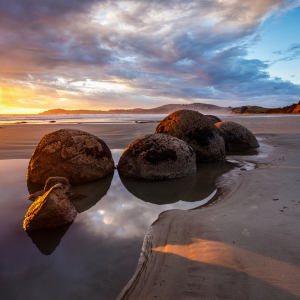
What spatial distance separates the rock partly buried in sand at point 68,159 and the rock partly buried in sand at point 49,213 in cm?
142

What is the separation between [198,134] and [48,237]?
415cm

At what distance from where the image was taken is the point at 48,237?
2.11 m

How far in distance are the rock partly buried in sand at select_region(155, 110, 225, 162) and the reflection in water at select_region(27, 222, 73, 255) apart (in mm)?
3705

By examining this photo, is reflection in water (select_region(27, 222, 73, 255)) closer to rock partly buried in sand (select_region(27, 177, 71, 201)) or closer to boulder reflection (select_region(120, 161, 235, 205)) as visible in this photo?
rock partly buried in sand (select_region(27, 177, 71, 201))

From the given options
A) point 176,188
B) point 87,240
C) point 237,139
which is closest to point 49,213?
point 87,240

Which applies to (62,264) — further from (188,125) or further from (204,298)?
(188,125)

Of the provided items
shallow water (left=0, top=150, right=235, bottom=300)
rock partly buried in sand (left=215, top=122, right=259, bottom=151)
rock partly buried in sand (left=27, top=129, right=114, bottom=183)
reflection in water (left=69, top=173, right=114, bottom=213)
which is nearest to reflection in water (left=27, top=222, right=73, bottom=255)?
shallow water (left=0, top=150, right=235, bottom=300)

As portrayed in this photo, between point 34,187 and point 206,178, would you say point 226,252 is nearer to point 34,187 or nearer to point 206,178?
point 206,178

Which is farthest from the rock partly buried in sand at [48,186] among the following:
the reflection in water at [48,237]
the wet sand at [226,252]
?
the wet sand at [226,252]

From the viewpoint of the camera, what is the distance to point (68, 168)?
3830 millimetres

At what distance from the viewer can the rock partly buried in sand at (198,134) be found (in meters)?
5.24

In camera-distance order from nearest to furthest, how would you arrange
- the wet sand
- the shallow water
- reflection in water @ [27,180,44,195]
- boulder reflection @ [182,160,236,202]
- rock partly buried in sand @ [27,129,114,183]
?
1. the wet sand
2. the shallow water
3. boulder reflection @ [182,160,236,202]
4. reflection in water @ [27,180,44,195]
5. rock partly buried in sand @ [27,129,114,183]

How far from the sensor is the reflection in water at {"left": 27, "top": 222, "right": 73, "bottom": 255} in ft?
6.38

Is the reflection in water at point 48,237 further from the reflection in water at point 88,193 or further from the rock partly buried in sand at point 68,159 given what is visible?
the rock partly buried in sand at point 68,159
